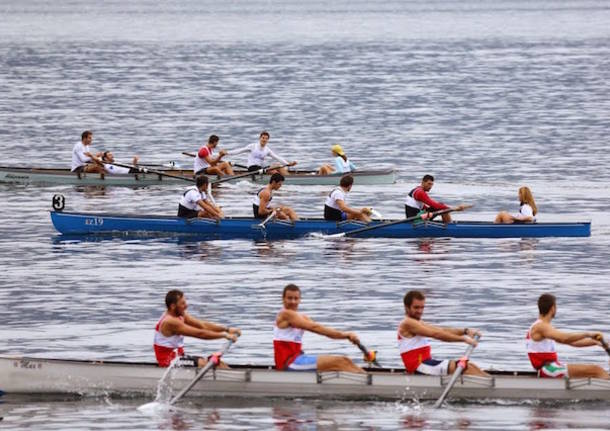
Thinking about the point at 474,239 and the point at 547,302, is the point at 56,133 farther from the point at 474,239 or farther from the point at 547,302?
the point at 547,302

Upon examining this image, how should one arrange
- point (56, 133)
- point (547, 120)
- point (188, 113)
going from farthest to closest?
point (188, 113) < point (547, 120) < point (56, 133)

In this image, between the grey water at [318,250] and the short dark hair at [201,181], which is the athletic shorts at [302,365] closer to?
the grey water at [318,250]

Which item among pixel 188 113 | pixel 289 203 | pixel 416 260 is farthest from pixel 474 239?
pixel 188 113

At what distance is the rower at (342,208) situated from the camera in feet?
157

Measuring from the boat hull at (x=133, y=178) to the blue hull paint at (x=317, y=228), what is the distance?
11.2 metres

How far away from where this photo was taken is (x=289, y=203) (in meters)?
58.1

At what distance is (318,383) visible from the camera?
29031 millimetres

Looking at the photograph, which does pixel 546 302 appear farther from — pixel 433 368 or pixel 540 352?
pixel 433 368

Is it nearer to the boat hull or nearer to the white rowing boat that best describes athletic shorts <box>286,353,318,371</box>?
the white rowing boat

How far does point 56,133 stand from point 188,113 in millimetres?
17163

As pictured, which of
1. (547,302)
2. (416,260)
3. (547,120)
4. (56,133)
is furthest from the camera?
(547,120)

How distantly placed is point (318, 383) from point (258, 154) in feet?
106

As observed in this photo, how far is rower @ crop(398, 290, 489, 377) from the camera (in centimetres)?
2850

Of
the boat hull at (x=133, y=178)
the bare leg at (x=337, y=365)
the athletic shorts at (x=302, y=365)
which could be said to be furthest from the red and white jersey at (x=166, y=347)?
the boat hull at (x=133, y=178)
